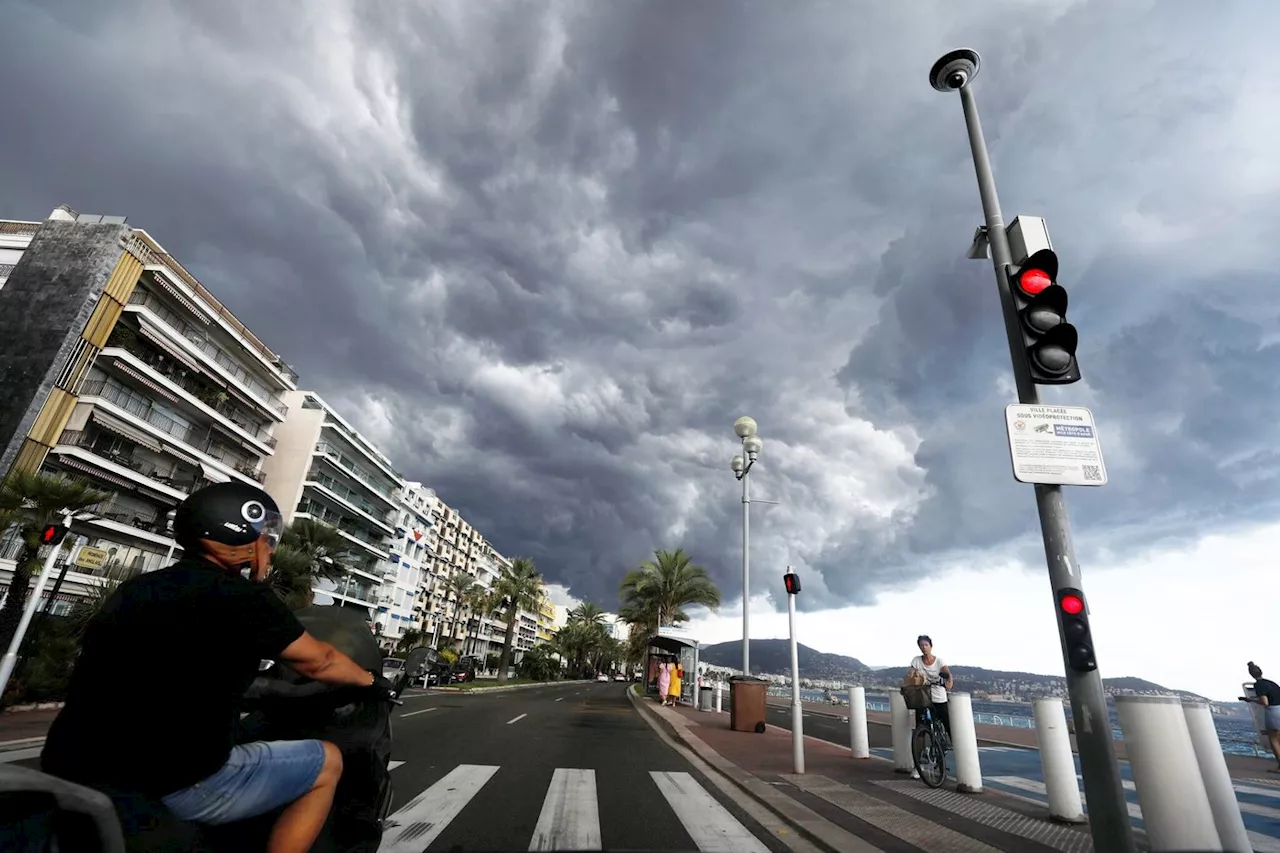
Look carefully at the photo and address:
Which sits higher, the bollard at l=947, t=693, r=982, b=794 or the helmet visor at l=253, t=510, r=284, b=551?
the helmet visor at l=253, t=510, r=284, b=551

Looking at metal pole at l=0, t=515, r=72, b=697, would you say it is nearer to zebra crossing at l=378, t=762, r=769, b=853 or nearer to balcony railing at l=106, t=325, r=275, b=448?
zebra crossing at l=378, t=762, r=769, b=853

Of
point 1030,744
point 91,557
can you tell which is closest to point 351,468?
point 91,557

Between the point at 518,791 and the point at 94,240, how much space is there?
122ft

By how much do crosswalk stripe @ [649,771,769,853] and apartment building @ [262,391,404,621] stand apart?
35.4 metres

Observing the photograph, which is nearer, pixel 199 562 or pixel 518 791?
pixel 199 562

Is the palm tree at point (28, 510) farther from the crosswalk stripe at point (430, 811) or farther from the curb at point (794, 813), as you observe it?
the curb at point (794, 813)

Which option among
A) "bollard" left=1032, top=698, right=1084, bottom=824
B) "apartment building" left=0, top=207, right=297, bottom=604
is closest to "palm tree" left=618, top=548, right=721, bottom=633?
"apartment building" left=0, top=207, right=297, bottom=604

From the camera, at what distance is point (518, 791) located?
5.96 meters

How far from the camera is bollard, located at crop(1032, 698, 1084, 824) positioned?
5.29 m

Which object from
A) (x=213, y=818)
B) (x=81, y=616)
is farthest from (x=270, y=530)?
(x=81, y=616)

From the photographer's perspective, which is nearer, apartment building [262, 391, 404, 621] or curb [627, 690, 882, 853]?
curb [627, 690, 882, 853]

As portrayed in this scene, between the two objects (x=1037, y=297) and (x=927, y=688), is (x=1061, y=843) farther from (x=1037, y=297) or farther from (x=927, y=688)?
(x=1037, y=297)

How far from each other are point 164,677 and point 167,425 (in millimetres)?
40156

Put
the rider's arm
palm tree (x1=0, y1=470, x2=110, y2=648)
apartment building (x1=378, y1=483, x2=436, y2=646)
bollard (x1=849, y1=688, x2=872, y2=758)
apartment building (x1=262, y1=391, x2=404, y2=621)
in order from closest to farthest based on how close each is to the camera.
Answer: the rider's arm → bollard (x1=849, y1=688, x2=872, y2=758) → palm tree (x1=0, y1=470, x2=110, y2=648) → apartment building (x1=262, y1=391, x2=404, y2=621) → apartment building (x1=378, y1=483, x2=436, y2=646)
